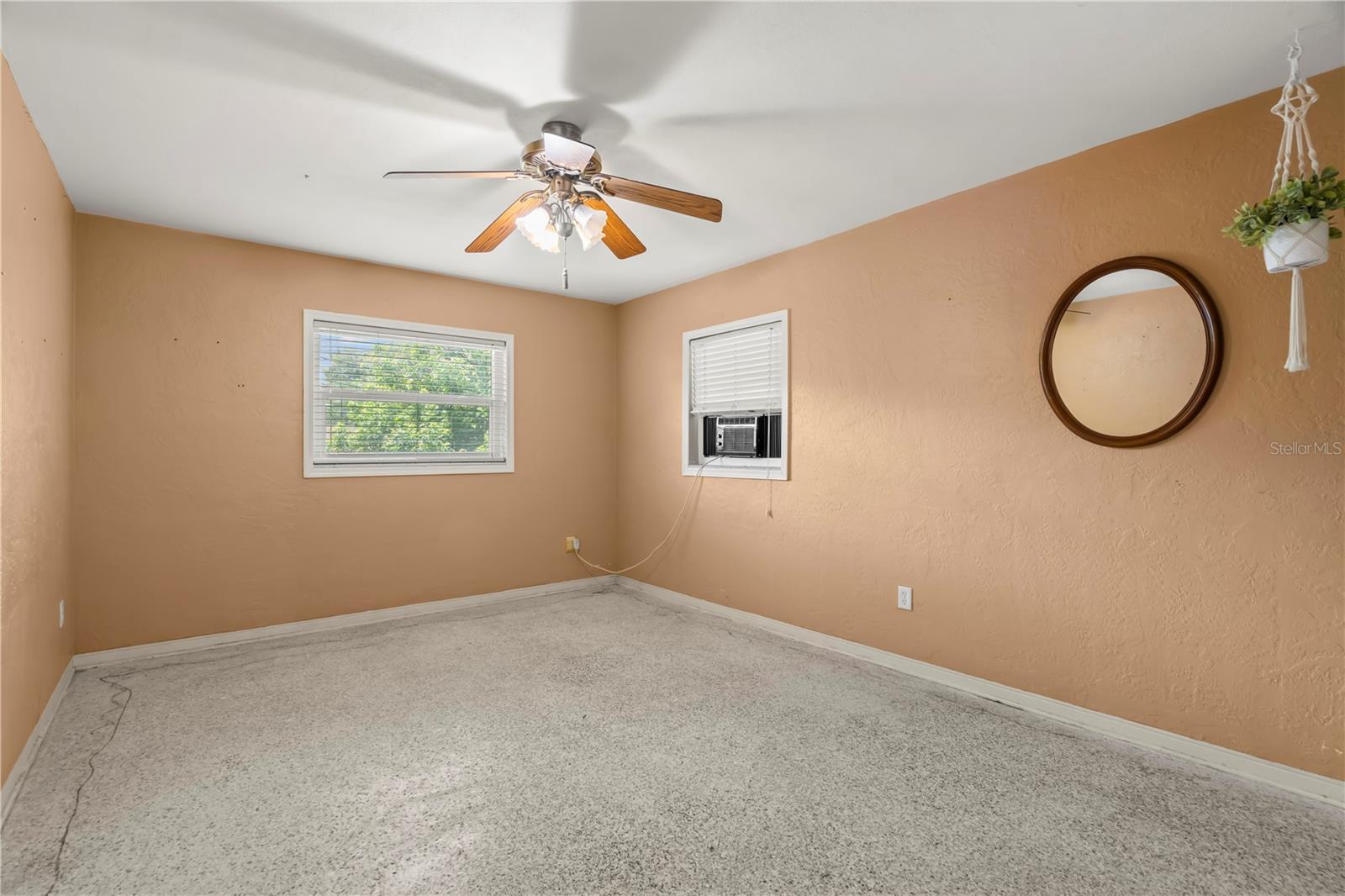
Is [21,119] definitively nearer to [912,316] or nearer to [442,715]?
[442,715]

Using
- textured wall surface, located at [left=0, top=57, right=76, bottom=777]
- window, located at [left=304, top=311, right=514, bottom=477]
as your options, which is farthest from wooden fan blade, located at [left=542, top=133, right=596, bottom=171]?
window, located at [left=304, top=311, right=514, bottom=477]

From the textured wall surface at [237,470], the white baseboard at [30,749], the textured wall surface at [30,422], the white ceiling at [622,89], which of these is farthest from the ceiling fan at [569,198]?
the white baseboard at [30,749]

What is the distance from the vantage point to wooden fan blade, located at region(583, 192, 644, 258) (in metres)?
2.58

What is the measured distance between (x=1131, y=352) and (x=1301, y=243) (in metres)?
0.77

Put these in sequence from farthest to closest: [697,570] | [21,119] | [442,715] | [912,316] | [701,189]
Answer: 1. [697,570]
2. [912,316]
3. [701,189]
4. [442,715]
5. [21,119]

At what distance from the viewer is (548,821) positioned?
1.92 meters

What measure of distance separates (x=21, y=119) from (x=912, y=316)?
12.4 ft

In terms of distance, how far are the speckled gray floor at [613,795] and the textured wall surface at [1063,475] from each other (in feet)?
1.10

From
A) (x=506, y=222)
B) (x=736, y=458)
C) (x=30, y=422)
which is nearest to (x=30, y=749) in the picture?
(x=30, y=422)

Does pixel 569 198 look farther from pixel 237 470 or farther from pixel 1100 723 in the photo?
pixel 1100 723

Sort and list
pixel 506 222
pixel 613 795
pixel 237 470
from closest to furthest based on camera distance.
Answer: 1. pixel 613 795
2. pixel 506 222
3. pixel 237 470

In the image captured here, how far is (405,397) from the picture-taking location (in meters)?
4.38

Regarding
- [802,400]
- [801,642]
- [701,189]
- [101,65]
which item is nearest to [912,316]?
[802,400]

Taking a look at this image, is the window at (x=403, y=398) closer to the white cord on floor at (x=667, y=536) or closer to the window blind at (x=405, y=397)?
the window blind at (x=405, y=397)
